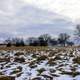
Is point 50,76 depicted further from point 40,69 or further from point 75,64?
point 75,64

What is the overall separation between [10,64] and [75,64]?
3.72 m

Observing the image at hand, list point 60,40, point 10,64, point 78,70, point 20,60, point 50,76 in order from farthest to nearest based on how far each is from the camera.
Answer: point 60,40, point 20,60, point 10,64, point 78,70, point 50,76

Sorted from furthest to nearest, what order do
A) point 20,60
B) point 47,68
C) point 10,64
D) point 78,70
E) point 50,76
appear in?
point 20,60 → point 10,64 → point 47,68 → point 78,70 → point 50,76

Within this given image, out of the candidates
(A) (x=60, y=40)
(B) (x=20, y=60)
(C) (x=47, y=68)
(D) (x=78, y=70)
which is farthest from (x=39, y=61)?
(A) (x=60, y=40)

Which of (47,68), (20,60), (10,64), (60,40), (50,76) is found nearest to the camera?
(50,76)

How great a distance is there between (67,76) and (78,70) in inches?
37.9

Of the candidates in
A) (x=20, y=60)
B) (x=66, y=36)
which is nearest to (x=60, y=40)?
(x=66, y=36)

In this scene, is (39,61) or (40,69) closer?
(40,69)

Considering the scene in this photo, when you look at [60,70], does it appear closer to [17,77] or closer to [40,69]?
[40,69]

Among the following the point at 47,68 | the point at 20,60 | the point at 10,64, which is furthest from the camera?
the point at 20,60

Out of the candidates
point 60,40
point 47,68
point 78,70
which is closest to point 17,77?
point 47,68

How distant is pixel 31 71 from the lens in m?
11.7

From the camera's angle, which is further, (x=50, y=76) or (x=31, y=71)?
(x=31, y=71)

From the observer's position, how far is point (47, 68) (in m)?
12.1
